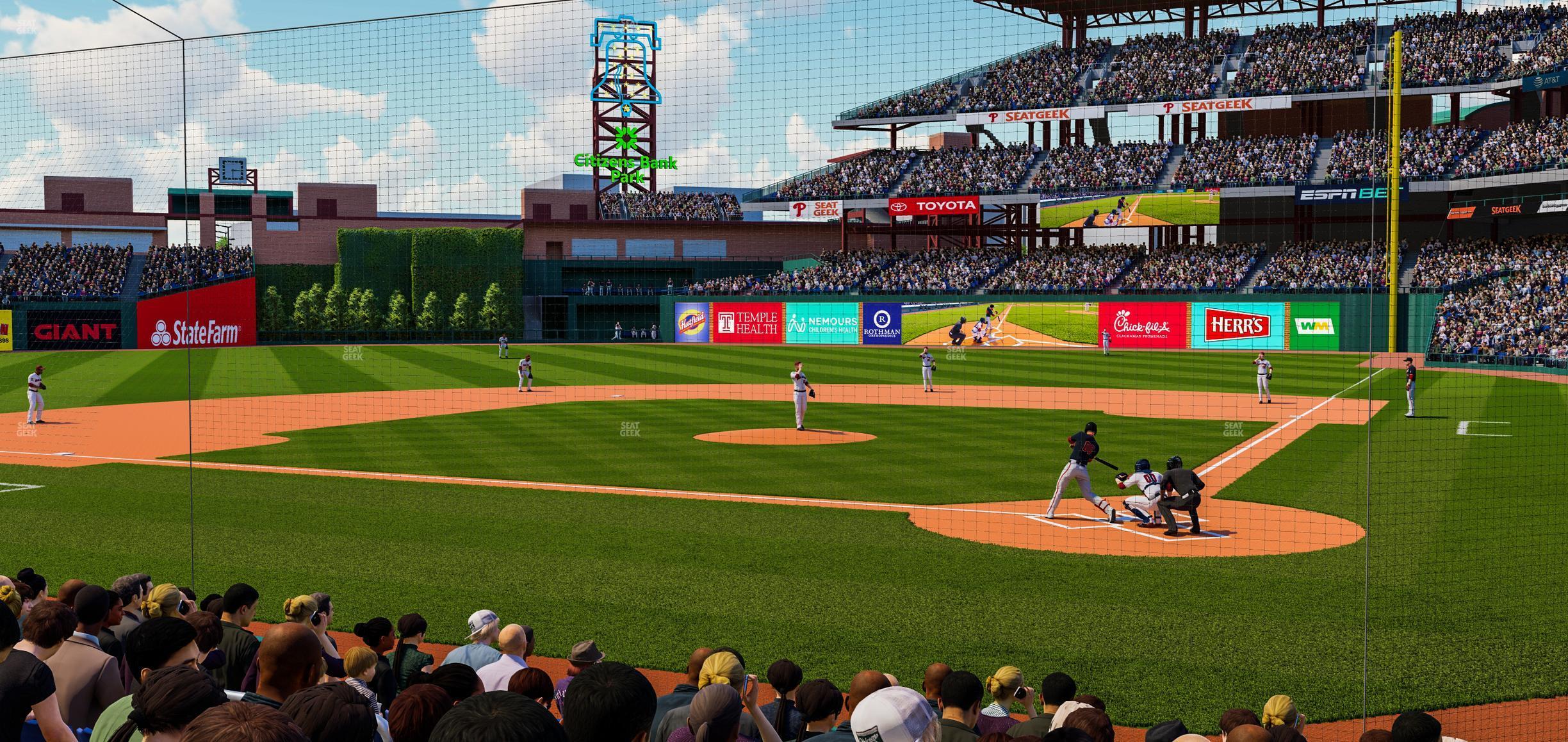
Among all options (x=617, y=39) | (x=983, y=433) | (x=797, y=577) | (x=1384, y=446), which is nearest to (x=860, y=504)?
(x=797, y=577)

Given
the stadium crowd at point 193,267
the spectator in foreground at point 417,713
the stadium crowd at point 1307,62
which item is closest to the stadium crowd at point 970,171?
the stadium crowd at point 1307,62

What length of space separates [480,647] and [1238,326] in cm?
4950

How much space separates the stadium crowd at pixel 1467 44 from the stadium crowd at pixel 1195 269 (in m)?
9.86

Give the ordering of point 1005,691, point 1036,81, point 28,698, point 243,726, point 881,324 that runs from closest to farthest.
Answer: point 243,726, point 28,698, point 1005,691, point 881,324, point 1036,81

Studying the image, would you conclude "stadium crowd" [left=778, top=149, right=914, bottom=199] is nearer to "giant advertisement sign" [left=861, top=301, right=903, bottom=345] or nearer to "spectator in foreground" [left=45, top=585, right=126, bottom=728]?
"giant advertisement sign" [left=861, top=301, right=903, bottom=345]

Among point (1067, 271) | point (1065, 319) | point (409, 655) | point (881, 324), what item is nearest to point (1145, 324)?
point (1065, 319)

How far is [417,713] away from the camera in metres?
3.95

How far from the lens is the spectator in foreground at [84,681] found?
5.24 meters

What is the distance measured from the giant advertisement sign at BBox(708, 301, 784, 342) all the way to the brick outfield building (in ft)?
35.7

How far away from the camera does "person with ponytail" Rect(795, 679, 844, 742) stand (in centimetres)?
524

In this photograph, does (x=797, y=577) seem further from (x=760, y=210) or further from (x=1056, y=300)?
(x=760, y=210)

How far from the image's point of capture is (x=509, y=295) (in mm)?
67562

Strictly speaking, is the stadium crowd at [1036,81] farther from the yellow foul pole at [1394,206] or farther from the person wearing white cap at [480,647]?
the person wearing white cap at [480,647]

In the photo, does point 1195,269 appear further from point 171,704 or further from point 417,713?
point 171,704
